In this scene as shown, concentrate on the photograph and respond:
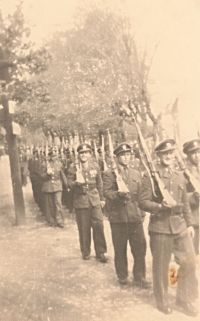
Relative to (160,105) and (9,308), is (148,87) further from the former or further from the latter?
(9,308)

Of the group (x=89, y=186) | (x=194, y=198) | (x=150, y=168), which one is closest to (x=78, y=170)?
(x=89, y=186)

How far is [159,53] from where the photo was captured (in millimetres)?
2211

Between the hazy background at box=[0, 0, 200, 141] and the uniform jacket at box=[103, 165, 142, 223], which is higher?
the hazy background at box=[0, 0, 200, 141]

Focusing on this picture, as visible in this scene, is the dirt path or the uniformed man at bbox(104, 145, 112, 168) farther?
the uniformed man at bbox(104, 145, 112, 168)

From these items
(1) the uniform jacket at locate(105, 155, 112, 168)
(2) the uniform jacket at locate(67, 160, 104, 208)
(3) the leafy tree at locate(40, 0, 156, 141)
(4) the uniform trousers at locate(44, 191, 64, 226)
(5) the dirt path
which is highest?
(3) the leafy tree at locate(40, 0, 156, 141)

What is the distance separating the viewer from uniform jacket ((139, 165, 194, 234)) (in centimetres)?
208

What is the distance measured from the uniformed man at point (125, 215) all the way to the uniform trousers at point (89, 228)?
153 mm

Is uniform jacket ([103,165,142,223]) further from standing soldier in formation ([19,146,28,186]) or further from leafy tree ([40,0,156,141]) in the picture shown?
standing soldier in formation ([19,146,28,186])

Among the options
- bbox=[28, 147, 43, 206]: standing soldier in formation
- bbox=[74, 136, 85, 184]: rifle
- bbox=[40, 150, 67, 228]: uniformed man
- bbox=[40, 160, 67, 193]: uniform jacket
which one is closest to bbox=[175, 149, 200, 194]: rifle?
bbox=[74, 136, 85, 184]: rifle

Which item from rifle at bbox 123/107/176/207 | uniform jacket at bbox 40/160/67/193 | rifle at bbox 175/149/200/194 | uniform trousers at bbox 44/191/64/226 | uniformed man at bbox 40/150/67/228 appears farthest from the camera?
uniform jacket at bbox 40/160/67/193

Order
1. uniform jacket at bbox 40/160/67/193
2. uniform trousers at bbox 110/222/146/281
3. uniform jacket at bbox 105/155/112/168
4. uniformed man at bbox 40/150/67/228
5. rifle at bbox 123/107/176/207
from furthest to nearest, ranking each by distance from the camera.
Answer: uniform jacket at bbox 40/160/67/193, uniformed man at bbox 40/150/67/228, uniform jacket at bbox 105/155/112/168, uniform trousers at bbox 110/222/146/281, rifle at bbox 123/107/176/207

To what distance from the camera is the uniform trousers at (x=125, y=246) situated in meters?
2.27

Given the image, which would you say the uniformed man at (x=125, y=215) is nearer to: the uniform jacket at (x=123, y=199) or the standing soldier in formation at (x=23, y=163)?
the uniform jacket at (x=123, y=199)

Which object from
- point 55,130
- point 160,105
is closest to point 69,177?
point 55,130
